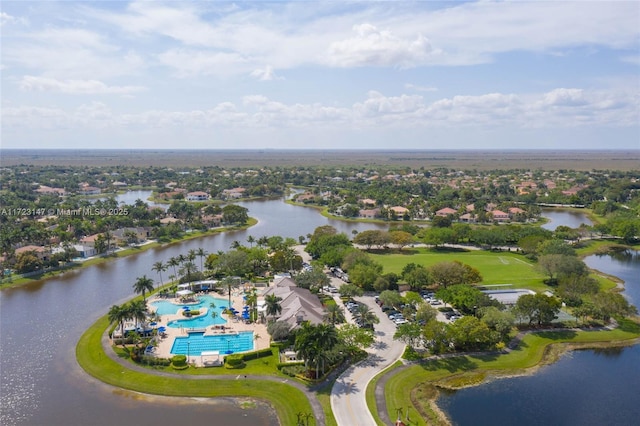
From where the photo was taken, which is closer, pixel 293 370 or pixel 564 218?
pixel 293 370

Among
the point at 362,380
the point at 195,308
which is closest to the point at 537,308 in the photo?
the point at 362,380

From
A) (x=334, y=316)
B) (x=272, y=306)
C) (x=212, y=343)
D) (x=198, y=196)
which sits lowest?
(x=212, y=343)

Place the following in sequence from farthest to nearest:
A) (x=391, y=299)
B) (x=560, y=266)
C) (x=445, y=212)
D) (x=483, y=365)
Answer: (x=445, y=212) → (x=560, y=266) → (x=391, y=299) → (x=483, y=365)

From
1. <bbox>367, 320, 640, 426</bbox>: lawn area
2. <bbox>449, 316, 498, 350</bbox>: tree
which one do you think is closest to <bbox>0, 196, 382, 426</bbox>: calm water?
<bbox>367, 320, 640, 426</bbox>: lawn area

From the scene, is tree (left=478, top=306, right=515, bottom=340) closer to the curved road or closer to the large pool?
the curved road

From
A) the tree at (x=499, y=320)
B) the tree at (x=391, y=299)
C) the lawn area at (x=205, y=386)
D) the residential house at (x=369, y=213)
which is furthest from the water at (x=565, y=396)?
the residential house at (x=369, y=213)

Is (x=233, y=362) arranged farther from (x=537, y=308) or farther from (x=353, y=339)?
(x=537, y=308)
